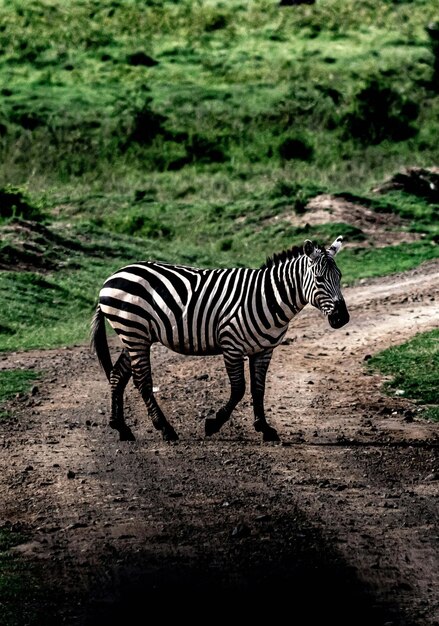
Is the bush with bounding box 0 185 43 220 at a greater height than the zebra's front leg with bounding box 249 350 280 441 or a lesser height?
lesser

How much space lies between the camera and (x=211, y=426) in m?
11.5

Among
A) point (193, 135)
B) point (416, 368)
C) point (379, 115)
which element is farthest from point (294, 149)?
point (416, 368)

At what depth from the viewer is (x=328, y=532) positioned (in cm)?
838

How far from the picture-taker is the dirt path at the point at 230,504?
7156 millimetres

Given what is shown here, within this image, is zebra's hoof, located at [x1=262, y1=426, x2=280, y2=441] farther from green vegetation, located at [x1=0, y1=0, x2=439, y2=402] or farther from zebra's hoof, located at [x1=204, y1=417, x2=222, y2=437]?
green vegetation, located at [x1=0, y1=0, x2=439, y2=402]

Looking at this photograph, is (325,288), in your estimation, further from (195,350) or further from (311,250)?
(195,350)

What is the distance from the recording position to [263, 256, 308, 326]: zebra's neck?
11555mm

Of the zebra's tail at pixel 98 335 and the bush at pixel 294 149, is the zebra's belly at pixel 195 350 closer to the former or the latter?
the zebra's tail at pixel 98 335

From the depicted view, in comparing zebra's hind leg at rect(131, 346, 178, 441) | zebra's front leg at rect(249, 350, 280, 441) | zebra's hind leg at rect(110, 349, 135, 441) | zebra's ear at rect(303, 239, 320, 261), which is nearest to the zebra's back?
zebra's hind leg at rect(131, 346, 178, 441)

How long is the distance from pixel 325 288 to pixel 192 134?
24.8 meters

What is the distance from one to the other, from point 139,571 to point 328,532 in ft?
4.64

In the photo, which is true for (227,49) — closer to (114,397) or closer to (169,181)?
(169,181)

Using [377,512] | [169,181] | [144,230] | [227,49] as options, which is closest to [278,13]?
[227,49]

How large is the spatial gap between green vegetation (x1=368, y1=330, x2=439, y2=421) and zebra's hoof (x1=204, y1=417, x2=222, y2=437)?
2.25 meters
